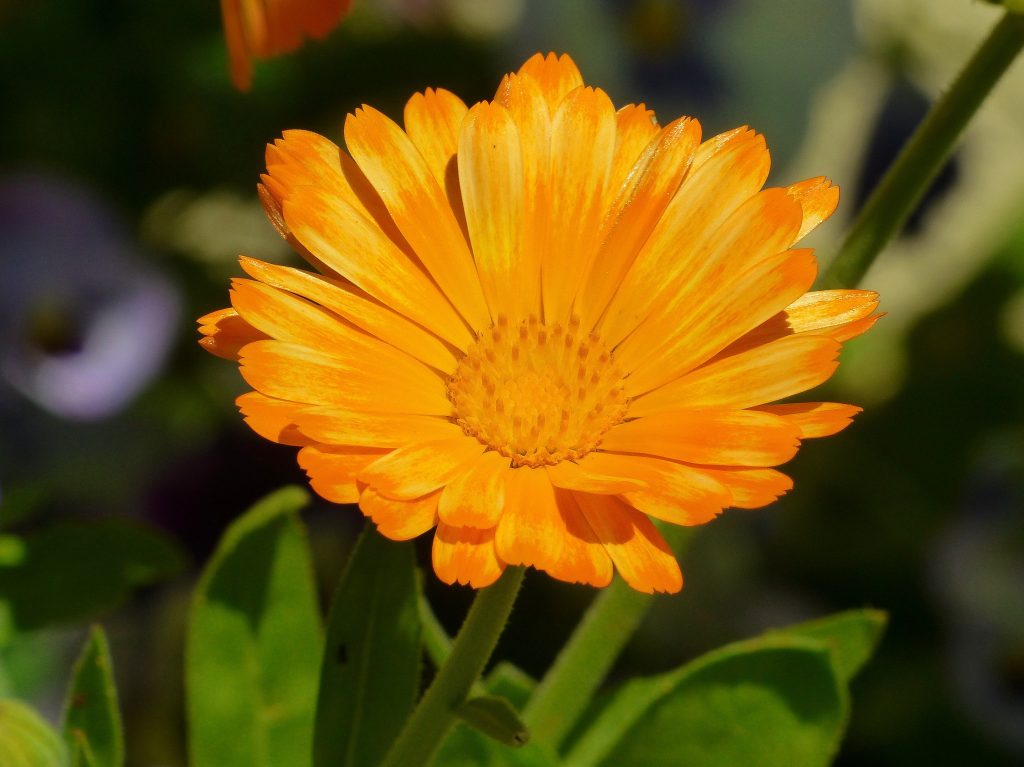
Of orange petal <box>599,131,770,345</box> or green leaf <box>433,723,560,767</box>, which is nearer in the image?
orange petal <box>599,131,770,345</box>

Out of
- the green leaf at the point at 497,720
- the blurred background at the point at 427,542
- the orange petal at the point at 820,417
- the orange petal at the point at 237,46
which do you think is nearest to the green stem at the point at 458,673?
the green leaf at the point at 497,720

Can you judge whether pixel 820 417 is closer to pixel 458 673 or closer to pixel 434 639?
pixel 458 673

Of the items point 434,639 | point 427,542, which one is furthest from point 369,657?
point 427,542

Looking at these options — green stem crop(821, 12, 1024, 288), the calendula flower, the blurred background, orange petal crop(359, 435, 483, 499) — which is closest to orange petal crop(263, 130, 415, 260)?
the calendula flower

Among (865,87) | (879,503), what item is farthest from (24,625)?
(865,87)

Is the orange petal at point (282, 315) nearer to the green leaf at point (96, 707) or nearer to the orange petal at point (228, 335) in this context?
the orange petal at point (228, 335)

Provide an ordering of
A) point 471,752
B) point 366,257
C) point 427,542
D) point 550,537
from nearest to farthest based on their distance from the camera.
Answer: point 550,537 < point 366,257 < point 471,752 < point 427,542

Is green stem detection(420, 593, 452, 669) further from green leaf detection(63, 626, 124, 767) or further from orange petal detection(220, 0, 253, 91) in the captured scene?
orange petal detection(220, 0, 253, 91)

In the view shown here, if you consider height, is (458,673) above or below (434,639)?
above
